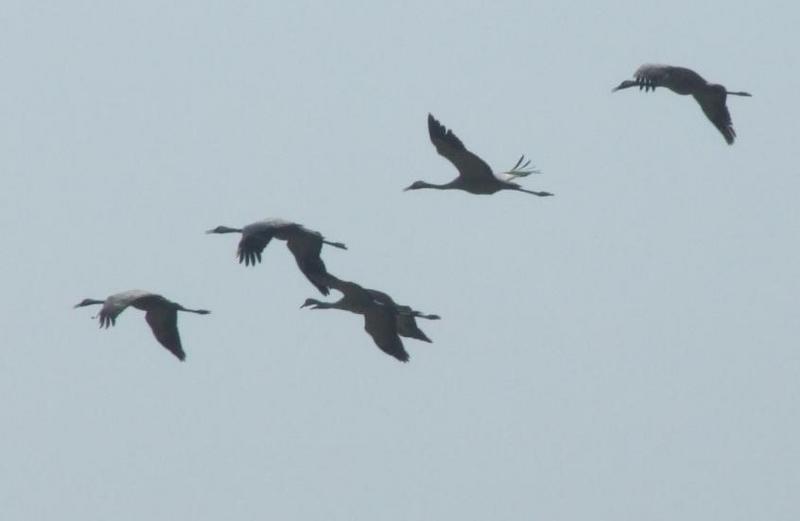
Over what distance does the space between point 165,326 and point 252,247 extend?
321 cm

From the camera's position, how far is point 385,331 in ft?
118

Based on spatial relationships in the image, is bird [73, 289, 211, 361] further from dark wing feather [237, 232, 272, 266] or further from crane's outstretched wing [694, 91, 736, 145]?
crane's outstretched wing [694, 91, 736, 145]

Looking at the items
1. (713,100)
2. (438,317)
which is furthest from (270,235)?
(713,100)

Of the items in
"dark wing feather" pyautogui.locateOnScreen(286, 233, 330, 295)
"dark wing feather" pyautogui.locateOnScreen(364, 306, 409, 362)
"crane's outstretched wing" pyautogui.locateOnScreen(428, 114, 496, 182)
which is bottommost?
"dark wing feather" pyautogui.locateOnScreen(364, 306, 409, 362)

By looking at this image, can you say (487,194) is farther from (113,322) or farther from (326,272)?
(113,322)

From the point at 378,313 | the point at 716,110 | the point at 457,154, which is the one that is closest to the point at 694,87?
the point at 716,110

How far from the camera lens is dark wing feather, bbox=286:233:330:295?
3512 centimetres

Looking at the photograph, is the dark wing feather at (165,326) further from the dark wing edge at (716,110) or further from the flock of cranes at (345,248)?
the dark wing edge at (716,110)

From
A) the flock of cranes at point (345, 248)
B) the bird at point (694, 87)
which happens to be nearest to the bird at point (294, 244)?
the flock of cranes at point (345, 248)

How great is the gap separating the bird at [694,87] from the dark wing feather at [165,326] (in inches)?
283

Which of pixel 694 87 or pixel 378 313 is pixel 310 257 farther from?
pixel 694 87

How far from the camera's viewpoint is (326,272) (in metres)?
35.5

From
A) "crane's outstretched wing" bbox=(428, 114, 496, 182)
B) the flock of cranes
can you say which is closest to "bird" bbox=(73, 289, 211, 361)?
the flock of cranes

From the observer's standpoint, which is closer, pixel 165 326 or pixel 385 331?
pixel 385 331
